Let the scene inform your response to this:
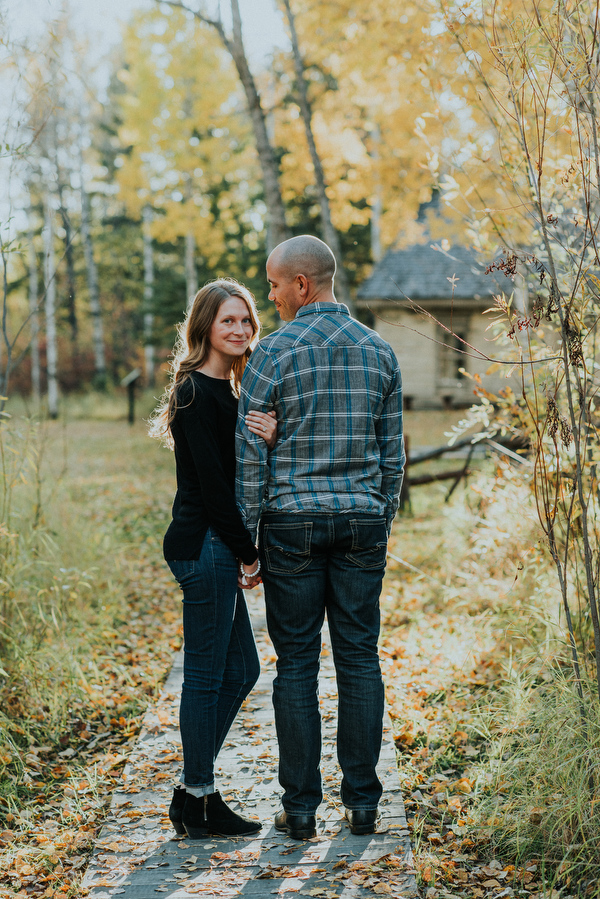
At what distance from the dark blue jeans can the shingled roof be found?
1598 cm

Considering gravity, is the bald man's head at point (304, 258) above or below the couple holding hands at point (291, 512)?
above

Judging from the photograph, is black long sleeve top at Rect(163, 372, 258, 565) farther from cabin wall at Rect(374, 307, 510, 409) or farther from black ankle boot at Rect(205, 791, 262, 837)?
cabin wall at Rect(374, 307, 510, 409)

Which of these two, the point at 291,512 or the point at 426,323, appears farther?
the point at 426,323

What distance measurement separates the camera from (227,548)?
107 inches

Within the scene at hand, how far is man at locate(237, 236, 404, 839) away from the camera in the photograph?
8.61ft

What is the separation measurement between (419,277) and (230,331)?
1754 centimetres

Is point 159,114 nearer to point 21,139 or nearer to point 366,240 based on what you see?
point 366,240

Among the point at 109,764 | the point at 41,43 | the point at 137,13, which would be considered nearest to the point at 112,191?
the point at 137,13

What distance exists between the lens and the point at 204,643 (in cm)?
273

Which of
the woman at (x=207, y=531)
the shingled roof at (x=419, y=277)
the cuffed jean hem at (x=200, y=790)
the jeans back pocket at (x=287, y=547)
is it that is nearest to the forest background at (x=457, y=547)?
the cuffed jean hem at (x=200, y=790)

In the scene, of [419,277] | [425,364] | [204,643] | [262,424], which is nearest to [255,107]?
[262,424]

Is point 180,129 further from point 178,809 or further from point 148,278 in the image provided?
point 178,809

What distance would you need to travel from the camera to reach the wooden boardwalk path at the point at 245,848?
8.25 ft

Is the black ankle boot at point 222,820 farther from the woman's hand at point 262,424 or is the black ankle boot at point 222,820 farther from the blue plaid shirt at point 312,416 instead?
the woman's hand at point 262,424
